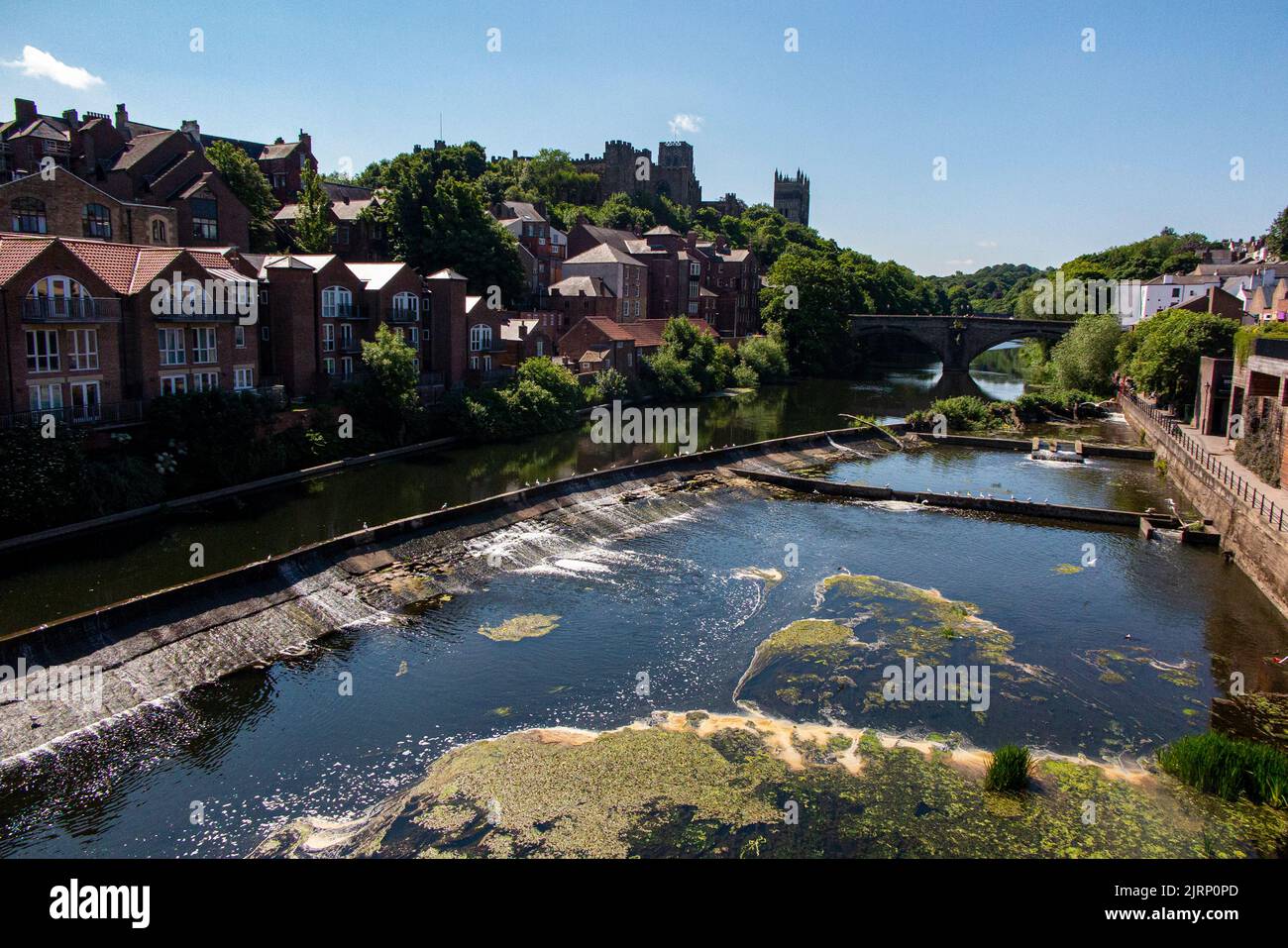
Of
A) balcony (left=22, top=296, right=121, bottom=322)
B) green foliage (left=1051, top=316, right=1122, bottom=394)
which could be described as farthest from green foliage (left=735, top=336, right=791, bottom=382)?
balcony (left=22, top=296, right=121, bottom=322)

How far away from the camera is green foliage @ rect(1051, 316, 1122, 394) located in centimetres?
7006

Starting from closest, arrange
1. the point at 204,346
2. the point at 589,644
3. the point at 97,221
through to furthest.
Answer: the point at 589,644
the point at 204,346
the point at 97,221

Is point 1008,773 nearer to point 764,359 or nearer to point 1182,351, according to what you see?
point 1182,351

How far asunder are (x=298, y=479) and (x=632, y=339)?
32.4 metres

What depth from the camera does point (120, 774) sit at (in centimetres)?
1590

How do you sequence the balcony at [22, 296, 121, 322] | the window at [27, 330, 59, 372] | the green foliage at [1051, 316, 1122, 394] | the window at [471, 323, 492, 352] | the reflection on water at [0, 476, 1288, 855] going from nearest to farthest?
the reflection on water at [0, 476, 1288, 855] < the balcony at [22, 296, 121, 322] < the window at [27, 330, 59, 372] < the window at [471, 323, 492, 352] < the green foliage at [1051, 316, 1122, 394]

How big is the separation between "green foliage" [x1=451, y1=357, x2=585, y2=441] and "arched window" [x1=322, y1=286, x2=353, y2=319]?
7.40 m

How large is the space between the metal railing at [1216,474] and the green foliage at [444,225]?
43964 mm

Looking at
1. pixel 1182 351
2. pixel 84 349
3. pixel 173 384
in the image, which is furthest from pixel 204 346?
pixel 1182 351

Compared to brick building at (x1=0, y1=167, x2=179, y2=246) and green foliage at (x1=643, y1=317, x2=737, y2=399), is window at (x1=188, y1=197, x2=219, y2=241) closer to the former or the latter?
brick building at (x1=0, y1=167, x2=179, y2=246)

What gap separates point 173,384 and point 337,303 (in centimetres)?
1151

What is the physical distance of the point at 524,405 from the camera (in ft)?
159

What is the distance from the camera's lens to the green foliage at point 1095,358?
230 feet

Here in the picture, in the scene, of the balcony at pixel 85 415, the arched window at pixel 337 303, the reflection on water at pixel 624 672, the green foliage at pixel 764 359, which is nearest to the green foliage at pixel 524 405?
the arched window at pixel 337 303
